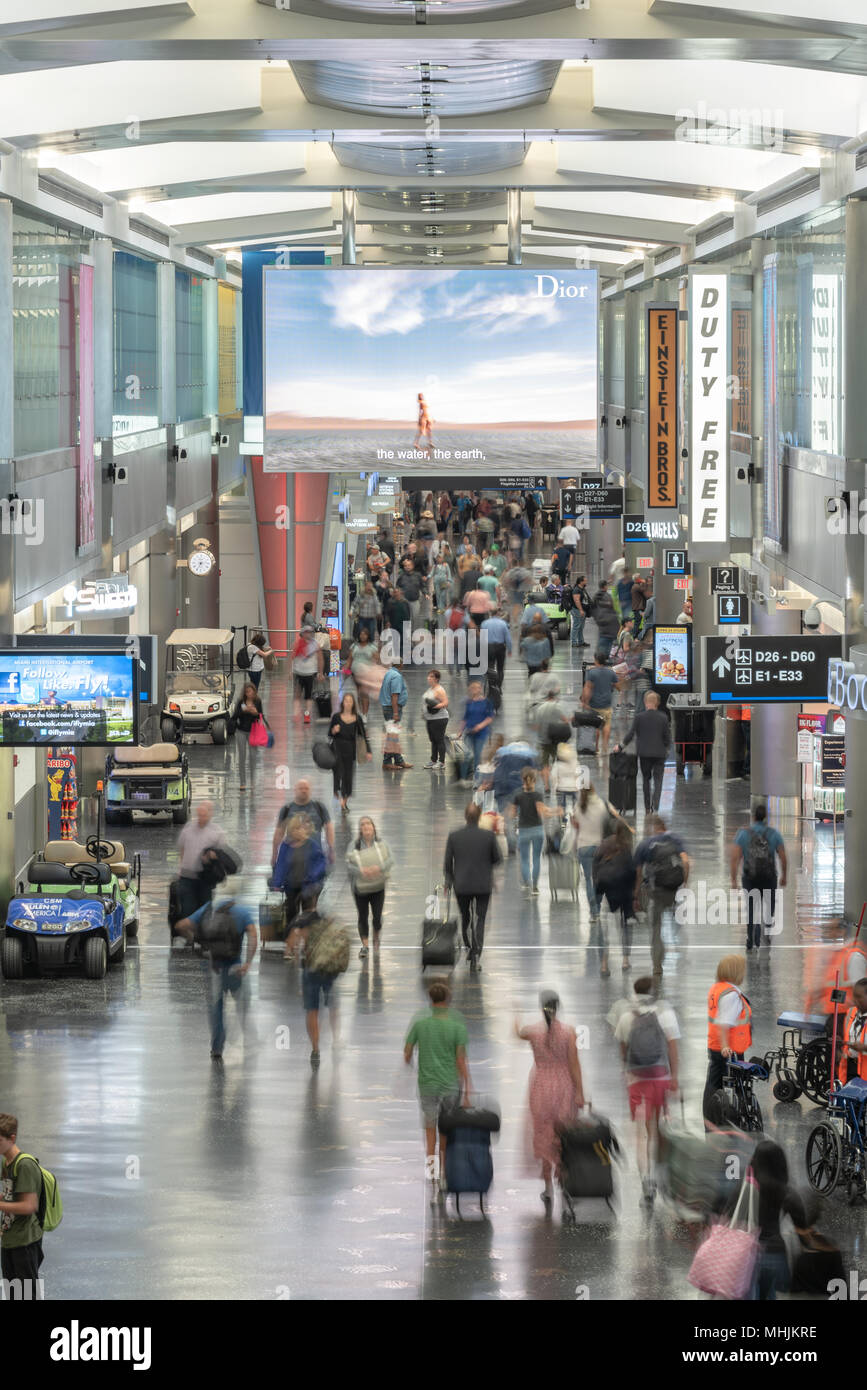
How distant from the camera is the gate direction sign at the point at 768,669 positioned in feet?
56.8

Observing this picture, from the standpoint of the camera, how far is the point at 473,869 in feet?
53.2

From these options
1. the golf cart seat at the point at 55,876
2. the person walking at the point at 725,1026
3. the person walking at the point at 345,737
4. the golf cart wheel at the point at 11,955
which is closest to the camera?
the person walking at the point at 725,1026

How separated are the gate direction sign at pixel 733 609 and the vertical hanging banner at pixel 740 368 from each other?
208 centimetres

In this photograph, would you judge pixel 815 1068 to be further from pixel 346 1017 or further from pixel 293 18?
pixel 293 18

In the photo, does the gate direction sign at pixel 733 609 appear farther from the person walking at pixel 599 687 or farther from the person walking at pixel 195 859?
the person walking at pixel 195 859

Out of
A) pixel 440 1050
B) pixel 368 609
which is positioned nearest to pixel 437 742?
pixel 368 609

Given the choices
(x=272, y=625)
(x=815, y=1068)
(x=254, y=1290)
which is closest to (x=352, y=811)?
(x=815, y=1068)

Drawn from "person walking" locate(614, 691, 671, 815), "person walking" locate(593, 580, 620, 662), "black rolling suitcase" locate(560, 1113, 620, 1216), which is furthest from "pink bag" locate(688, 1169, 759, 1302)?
"person walking" locate(593, 580, 620, 662)

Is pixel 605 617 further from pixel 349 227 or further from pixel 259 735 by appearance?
pixel 349 227

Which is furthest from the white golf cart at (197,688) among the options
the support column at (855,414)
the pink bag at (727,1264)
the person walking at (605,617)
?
the pink bag at (727,1264)

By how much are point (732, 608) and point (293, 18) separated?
1335 centimetres

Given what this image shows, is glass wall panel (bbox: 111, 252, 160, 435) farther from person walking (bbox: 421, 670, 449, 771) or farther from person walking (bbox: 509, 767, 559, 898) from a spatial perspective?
person walking (bbox: 509, 767, 559, 898)

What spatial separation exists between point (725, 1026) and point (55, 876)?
6.96m

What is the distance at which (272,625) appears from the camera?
39156 mm
